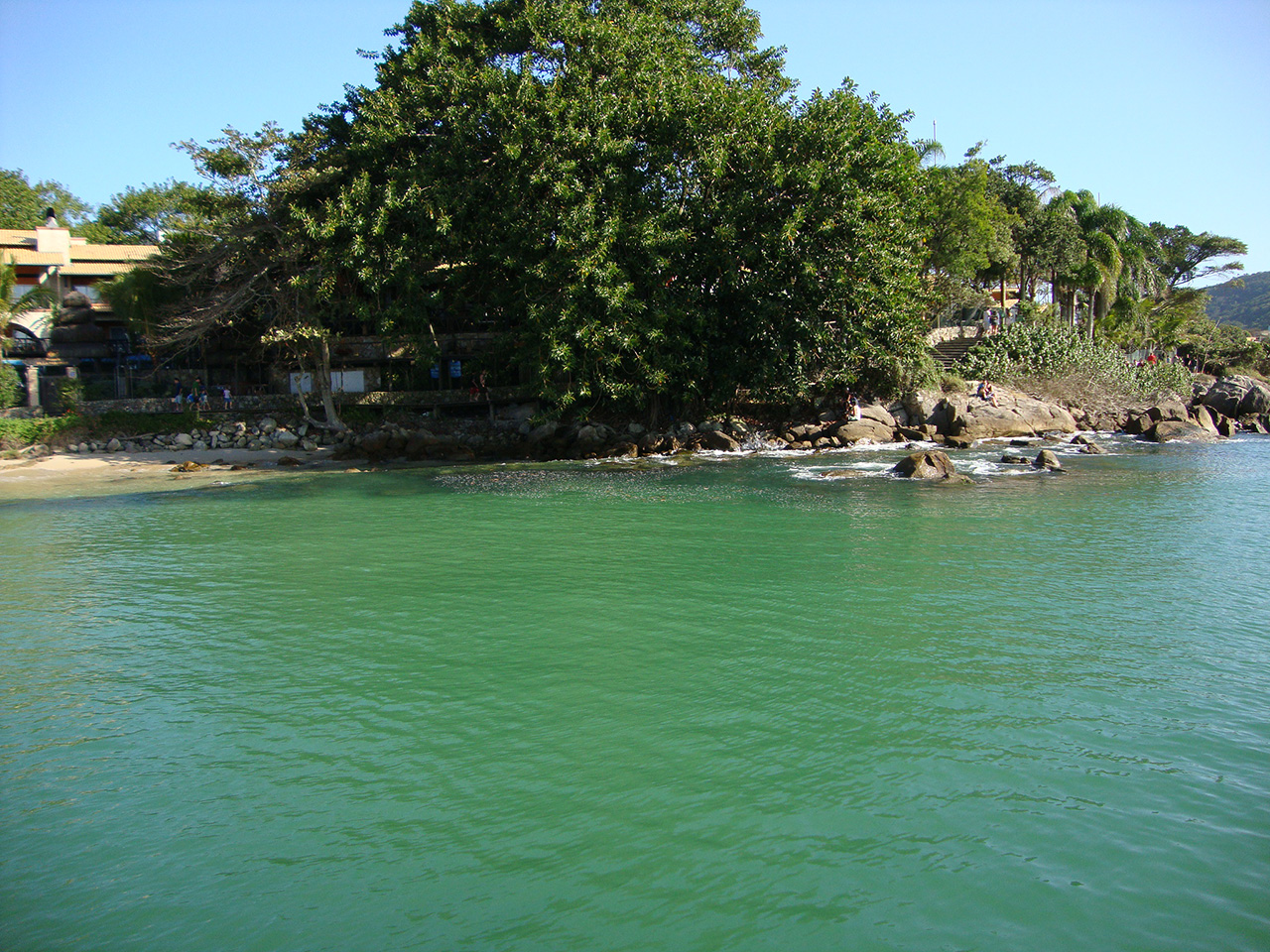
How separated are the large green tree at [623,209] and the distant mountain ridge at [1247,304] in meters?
114

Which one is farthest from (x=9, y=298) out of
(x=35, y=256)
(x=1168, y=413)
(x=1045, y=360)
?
(x=1168, y=413)

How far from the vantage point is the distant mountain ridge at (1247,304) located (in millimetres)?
124137

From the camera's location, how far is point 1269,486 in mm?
19969

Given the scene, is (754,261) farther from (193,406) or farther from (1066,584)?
(193,406)

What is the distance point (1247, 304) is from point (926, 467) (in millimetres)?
148627

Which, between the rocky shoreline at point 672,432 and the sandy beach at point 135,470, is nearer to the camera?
the sandy beach at point 135,470

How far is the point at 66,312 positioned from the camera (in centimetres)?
4125

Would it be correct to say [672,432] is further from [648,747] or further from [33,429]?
[648,747]

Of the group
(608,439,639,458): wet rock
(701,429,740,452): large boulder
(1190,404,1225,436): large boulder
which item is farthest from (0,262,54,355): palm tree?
(1190,404,1225,436): large boulder


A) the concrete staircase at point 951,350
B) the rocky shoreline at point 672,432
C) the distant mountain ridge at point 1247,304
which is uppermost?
the distant mountain ridge at point 1247,304

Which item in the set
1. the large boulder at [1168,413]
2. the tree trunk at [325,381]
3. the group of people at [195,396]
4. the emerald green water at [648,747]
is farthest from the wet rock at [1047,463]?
the group of people at [195,396]

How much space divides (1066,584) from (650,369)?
1882cm

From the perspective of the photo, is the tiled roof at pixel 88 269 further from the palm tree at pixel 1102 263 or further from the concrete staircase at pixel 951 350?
the palm tree at pixel 1102 263

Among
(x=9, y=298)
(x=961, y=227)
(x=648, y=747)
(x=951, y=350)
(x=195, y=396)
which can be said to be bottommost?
(x=648, y=747)
